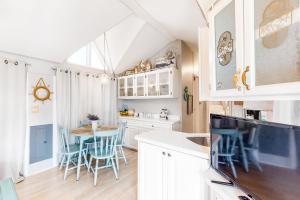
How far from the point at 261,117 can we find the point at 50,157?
3.59 m

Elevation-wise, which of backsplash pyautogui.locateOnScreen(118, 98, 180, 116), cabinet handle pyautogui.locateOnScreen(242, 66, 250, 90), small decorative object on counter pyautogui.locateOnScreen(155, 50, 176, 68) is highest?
small decorative object on counter pyautogui.locateOnScreen(155, 50, 176, 68)

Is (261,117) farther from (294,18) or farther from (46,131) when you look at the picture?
(46,131)

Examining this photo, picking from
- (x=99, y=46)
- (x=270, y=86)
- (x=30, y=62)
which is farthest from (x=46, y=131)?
(x=270, y=86)

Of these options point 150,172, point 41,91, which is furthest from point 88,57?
point 150,172

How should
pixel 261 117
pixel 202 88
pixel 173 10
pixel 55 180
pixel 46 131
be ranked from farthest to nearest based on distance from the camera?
1. pixel 46 131
2. pixel 55 180
3. pixel 173 10
4. pixel 202 88
5. pixel 261 117

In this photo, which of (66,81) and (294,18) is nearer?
(294,18)

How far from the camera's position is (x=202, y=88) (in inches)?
54.3

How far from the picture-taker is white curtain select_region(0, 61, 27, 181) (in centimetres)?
242

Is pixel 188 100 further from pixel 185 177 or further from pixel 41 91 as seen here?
pixel 41 91

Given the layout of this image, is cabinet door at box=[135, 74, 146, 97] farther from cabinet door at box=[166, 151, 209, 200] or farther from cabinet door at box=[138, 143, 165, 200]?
cabinet door at box=[166, 151, 209, 200]

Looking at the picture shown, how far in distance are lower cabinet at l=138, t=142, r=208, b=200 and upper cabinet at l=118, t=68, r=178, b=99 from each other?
83.0 inches

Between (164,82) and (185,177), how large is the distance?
8.46 feet

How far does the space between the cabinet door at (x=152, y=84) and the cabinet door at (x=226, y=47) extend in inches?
102

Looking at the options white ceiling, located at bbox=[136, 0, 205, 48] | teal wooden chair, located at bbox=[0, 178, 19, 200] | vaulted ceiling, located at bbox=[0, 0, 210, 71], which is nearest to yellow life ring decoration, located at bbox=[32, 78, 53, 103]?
vaulted ceiling, located at bbox=[0, 0, 210, 71]
